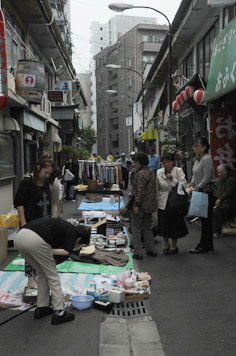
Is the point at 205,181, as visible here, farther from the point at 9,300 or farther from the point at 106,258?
the point at 9,300

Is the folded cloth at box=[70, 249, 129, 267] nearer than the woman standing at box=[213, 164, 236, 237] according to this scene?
Yes

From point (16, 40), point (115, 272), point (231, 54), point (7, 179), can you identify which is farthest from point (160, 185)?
point (16, 40)

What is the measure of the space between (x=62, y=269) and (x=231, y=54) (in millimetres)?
5668

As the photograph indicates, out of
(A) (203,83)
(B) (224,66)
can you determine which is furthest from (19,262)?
(A) (203,83)

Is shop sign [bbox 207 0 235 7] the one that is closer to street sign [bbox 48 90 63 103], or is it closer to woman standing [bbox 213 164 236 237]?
woman standing [bbox 213 164 236 237]

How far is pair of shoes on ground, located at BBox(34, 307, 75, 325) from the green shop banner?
5563 millimetres

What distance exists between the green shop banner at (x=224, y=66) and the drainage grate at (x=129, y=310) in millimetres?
4852

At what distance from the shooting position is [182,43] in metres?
17.4

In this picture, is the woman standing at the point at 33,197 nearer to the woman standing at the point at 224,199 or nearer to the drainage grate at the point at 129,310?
the drainage grate at the point at 129,310

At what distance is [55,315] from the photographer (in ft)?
14.2

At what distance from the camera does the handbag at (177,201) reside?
7340mm

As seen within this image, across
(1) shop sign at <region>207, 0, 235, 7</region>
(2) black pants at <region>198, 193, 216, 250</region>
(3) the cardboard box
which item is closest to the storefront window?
(3) the cardboard box

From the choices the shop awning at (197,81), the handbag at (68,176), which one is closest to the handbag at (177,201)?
the shop awning at (197,81)

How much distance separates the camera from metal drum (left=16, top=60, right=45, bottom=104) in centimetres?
1187
